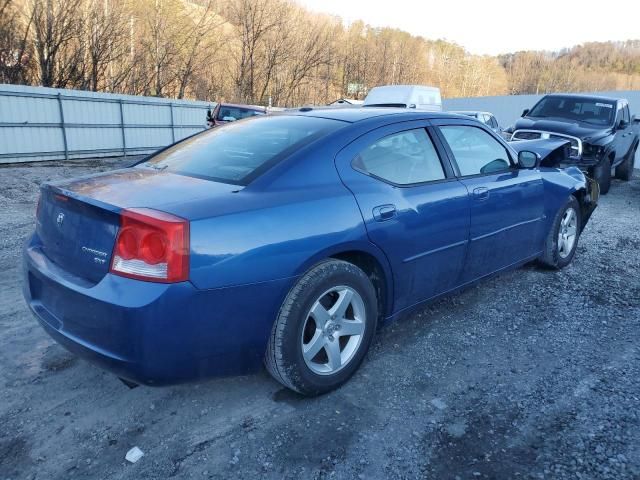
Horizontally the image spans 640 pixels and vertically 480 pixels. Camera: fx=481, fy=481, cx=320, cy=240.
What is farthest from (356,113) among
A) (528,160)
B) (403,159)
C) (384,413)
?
(384,413)

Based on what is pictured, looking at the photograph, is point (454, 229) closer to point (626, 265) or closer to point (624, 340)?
point (624, 340)

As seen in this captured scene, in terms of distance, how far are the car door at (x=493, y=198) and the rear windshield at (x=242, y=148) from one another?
1.05 metres

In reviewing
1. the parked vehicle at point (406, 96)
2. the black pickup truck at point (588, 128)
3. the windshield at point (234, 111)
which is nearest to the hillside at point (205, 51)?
the windshield at point (234, 111)

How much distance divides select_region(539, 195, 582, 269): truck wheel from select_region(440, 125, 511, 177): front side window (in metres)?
1.04

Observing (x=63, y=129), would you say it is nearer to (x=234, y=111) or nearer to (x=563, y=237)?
(x=234, y=111)

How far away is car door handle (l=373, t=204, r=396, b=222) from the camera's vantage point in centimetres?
272

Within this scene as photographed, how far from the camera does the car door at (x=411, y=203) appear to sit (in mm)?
2754

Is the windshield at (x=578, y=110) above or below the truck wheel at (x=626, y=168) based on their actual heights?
above

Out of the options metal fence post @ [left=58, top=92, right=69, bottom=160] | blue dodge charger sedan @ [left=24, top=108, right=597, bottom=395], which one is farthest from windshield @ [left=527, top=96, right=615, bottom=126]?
metal fence post @ [left=58, top=92, right=69, bottom=160]

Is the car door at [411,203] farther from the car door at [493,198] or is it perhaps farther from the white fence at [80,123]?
the white fence at [80,123]

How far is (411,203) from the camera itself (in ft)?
9.59

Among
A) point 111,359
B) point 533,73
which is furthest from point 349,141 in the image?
point 533,73

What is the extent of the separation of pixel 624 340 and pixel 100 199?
3520mm

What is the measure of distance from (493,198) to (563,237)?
168cm
